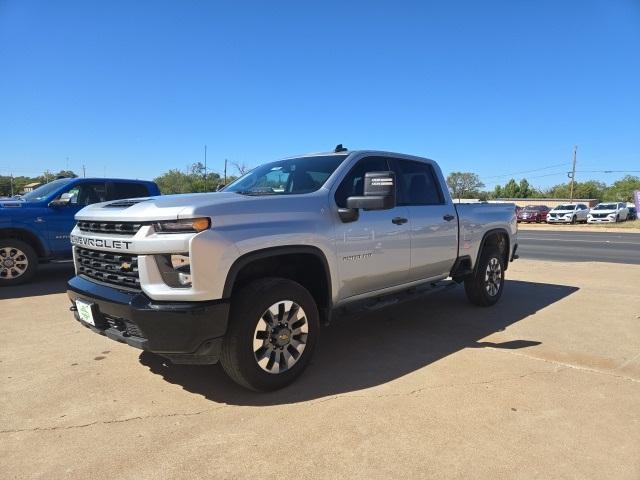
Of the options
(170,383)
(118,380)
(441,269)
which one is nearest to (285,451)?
(170,383)

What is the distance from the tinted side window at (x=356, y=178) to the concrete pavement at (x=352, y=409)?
1.50 m

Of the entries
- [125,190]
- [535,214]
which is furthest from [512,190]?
[125,190]

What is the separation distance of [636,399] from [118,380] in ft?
13.2

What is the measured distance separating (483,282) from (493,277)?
334mm

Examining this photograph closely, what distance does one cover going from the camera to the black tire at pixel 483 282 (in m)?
6.25

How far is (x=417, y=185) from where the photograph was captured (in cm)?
534

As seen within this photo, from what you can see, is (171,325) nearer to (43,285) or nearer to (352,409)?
(352,409)

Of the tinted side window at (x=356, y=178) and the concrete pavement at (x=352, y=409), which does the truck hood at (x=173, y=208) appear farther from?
the concrete pavement at (x=352, y=409)

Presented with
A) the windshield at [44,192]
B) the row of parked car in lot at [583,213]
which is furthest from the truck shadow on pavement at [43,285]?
the row of parked car in lot at [583,213]

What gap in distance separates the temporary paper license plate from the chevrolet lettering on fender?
1.49 ft

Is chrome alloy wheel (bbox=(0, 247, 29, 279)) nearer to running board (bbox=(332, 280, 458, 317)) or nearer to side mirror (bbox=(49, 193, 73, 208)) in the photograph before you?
side mirror (bbox=(49, 193, 73, 208))

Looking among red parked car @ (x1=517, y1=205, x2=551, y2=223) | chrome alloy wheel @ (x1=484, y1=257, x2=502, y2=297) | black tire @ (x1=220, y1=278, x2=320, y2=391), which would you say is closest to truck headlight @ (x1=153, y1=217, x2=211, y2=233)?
black tire @ (x1=220, y1=278, x2=320, y2=391)

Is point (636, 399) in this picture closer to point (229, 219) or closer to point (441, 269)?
point (441, 269)

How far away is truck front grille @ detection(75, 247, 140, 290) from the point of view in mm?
3410
